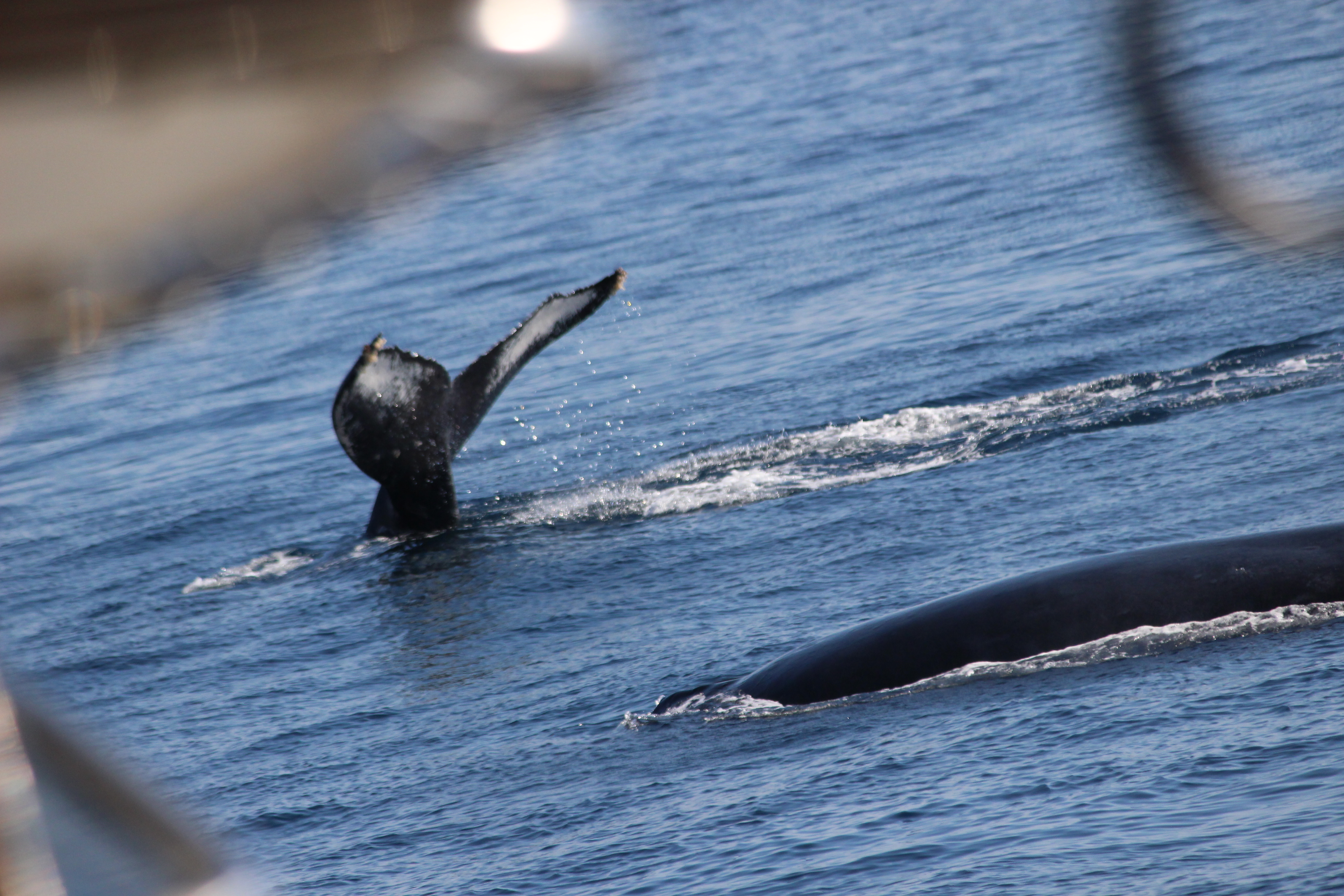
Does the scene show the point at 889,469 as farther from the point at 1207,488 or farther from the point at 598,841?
the point at 598,841

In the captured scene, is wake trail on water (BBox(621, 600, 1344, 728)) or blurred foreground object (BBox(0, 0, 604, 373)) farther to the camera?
wake trail on water (BBox(621, 600, 1344, 728))

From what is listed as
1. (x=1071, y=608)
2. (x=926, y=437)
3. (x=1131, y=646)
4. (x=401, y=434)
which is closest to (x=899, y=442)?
(x=926, y=437)

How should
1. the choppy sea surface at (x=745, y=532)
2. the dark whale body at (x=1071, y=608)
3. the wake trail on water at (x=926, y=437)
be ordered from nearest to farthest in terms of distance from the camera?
the choppy sea surface at (x=745, y=532)
the dark whale body at (x=1071, y=608)
the wake trail on water at (x=926, y=437)

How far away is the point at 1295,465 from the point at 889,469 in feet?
7.60

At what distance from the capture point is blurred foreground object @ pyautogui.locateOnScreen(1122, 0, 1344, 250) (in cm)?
172

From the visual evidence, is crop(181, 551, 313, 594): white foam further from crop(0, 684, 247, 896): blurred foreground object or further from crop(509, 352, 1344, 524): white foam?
crop(0, 684, 247, 896): blurred foreground object

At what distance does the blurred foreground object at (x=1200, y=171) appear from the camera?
172 centimetres

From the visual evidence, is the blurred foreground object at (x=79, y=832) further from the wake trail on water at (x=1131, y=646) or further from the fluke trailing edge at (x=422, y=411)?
the fluke trailing edge at (x=422, y=411)

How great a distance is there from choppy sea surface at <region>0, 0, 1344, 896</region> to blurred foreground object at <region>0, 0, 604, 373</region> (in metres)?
0.13

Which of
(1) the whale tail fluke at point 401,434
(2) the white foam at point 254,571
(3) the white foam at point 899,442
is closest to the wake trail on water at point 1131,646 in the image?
(3) the white foam at point 899,442

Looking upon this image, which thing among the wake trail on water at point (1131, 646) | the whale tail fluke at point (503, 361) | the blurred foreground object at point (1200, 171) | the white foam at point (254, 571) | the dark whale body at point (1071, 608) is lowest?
the wake trail on water at point (1131, 646)

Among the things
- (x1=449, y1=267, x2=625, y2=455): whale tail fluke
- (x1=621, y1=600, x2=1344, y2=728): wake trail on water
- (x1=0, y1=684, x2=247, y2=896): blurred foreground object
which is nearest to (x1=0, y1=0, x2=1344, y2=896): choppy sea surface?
(x1=621, y1=600, x2=1344, y2=728): wake trail on water

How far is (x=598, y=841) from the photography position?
4.85 meters

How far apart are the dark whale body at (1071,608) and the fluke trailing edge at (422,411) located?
3216mm
